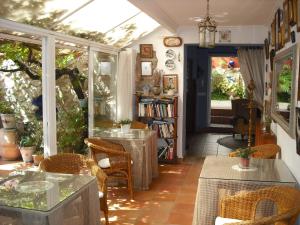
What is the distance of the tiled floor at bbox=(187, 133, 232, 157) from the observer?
24.6 ft

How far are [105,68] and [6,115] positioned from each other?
1.88 meters

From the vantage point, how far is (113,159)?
15.8 ft

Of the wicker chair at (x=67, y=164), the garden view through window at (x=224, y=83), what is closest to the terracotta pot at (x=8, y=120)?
the wicker chair at (x=67, y=164)

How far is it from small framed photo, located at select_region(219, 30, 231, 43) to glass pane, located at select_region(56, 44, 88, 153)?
8.41 ft

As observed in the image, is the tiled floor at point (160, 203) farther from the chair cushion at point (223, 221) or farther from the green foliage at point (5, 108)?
the green foliage at point (5, 108)

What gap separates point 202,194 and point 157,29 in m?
4.27

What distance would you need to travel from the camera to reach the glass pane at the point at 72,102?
5355mm

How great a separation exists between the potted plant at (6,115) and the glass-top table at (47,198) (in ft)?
11.0

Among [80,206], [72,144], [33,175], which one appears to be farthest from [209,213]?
[72,144]

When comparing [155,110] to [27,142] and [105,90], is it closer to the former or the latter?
[105,90]

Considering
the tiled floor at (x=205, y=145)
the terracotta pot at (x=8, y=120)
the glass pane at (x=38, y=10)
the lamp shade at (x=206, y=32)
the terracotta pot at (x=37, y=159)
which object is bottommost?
the tiled floor at (x=205, y=145)

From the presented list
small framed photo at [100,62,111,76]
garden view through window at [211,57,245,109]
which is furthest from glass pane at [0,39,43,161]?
garden view through window at [211,57,245,109]

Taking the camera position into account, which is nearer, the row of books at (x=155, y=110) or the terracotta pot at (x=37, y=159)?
the terracotta pot at (x=37, y=159)

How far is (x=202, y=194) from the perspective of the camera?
293 centimetres
